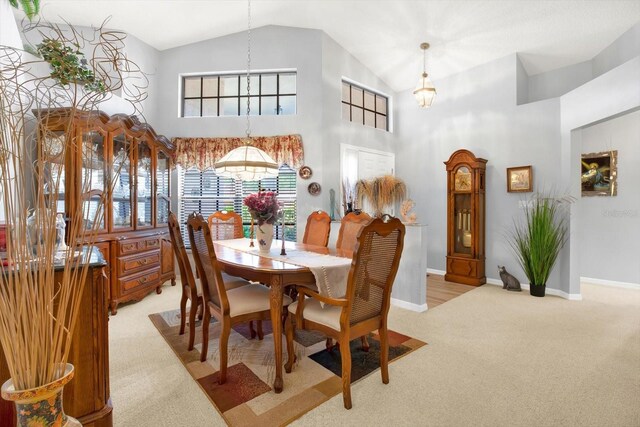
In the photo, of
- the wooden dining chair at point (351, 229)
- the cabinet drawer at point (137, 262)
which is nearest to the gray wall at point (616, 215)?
the wooden dining chair at point (351, 229)

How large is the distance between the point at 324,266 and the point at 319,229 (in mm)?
1475

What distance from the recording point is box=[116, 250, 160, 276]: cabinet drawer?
11.6 ft

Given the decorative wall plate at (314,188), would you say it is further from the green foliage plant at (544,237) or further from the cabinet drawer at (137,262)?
the green foliage plant at (544,237)

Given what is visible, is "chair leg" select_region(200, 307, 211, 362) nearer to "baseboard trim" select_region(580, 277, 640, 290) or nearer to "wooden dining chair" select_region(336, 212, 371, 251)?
"wooden dining chair" select_region(336, 212, 371, 251)

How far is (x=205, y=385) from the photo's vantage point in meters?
2.10

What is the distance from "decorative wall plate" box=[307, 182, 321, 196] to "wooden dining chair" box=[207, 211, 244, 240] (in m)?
1.18

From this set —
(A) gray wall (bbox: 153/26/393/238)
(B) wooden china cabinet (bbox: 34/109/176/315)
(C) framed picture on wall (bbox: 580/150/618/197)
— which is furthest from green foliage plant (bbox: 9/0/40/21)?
(C) framed picture on wall (bbox: 580/150/618/197)

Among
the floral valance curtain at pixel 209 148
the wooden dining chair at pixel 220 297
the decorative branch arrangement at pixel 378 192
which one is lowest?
the wooden dining chair at pixel 220 297

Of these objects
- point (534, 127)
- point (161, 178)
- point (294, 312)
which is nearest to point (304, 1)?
→ point (161, 178)

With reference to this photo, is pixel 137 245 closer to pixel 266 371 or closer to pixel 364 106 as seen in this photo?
pixel 266 371

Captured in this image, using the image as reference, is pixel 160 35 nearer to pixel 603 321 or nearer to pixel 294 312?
pixel 294 312

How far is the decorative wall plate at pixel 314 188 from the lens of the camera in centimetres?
479

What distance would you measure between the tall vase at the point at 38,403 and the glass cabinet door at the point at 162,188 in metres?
3.57

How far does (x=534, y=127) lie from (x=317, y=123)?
9.77 ft
